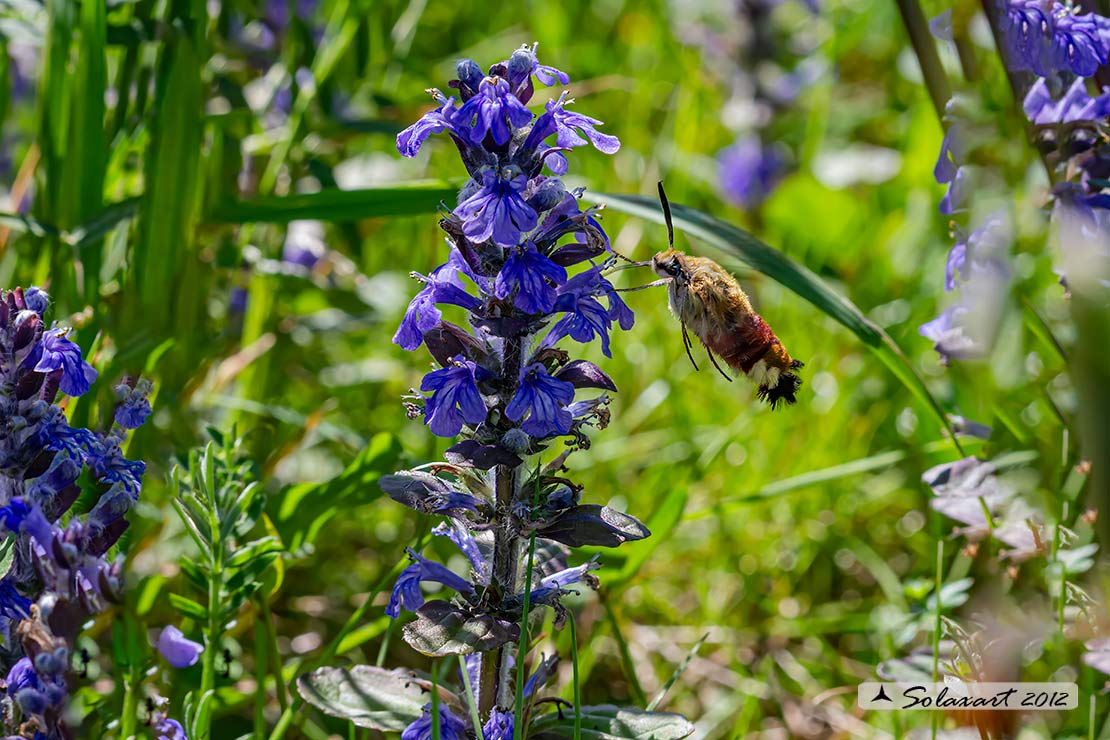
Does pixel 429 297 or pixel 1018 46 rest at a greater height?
pixel 1018 46

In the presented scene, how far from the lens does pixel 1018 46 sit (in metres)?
1.71

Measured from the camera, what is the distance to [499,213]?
1401 millimetres

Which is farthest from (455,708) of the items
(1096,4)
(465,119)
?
(1096,4)

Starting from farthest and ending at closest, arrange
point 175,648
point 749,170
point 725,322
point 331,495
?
point 749,170 < point 331,495 < point 725,322 < point 175,648

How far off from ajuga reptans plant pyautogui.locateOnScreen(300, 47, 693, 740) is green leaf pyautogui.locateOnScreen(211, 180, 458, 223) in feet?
2.23

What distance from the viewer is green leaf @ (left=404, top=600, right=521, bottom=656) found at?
4.70 feet

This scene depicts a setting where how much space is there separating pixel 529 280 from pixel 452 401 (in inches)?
7.6

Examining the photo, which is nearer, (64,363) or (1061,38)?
(64,363)

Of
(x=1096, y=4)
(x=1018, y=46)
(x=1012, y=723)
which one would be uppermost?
(x=1096, y=4)

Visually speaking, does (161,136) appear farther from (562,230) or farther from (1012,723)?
(1012,723)

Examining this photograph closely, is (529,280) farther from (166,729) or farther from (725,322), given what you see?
(166,729)

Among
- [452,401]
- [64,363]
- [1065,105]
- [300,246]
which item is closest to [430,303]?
[452,401]

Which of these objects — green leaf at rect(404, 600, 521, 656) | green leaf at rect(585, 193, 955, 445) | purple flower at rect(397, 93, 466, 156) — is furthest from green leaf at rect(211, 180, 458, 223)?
green leaf at rect(404, 600, 521, 656)

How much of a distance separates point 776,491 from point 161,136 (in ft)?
5.21
